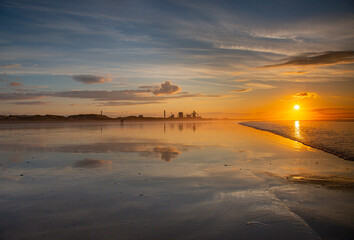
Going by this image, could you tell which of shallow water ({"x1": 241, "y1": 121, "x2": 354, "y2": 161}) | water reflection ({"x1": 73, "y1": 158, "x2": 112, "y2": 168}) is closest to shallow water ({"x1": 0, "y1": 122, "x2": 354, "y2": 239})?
water reflection ({"x1": 73, "y1": 158, "x2": 112, "y2": 168})

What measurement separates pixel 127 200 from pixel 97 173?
3640mm

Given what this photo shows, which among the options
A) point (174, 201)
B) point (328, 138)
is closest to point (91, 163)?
point (174, 201)

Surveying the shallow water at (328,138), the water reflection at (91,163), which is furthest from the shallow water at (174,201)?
the shallow water at (328,138)

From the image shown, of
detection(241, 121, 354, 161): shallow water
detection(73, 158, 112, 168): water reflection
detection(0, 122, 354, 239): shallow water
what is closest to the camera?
detection(0, 122, 354, 239): shallow water

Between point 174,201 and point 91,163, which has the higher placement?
point 91,163

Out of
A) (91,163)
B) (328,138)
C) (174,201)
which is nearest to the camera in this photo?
(174,201)

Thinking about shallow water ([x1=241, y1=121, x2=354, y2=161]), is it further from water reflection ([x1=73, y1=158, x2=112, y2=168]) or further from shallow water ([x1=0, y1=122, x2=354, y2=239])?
water reflection ([x1=73, y1=158, x2=112, y2=168])

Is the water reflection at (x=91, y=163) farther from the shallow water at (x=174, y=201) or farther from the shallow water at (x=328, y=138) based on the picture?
the shallow water at (x=328, y=138)

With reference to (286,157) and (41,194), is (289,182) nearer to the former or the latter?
(286,157)

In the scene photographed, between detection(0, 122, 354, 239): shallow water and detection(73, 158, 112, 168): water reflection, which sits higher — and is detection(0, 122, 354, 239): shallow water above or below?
below

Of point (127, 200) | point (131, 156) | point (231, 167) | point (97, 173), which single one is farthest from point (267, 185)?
point (131, 156)

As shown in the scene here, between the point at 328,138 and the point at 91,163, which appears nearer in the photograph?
the point at 91,163

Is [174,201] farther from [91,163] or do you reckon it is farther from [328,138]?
[328,138]

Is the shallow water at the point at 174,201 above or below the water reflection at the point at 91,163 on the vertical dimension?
below
